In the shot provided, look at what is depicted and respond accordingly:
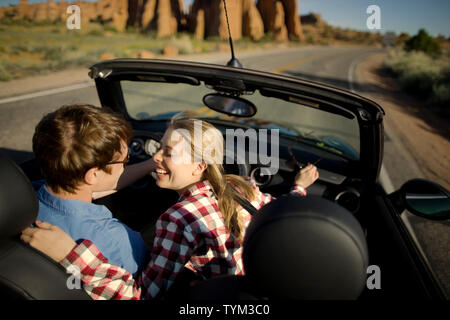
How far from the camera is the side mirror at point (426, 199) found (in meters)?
1.69

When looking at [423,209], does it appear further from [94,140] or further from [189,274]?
[94,140]

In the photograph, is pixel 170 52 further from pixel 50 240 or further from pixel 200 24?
pixel 200 24

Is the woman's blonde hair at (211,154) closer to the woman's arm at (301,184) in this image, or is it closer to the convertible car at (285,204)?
the woman's arm at (301,184)

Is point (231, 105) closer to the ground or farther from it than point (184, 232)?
farther from it

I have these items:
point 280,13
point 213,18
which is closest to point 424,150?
point 213,18

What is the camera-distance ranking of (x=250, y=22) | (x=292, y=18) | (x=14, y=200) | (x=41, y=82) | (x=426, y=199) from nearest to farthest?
1. (x=14, y=200)
2. (x=426, y=199)
3. (x=41, y=82)
4. (x=250, y=22)
5. (x=292, y=18)

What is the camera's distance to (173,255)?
1.31 metres

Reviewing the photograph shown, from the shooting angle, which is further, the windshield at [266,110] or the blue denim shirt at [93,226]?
the windshield at [266,110]

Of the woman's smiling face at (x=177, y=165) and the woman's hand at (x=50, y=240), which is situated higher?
the woman's smiling face at (x=177, y=165)

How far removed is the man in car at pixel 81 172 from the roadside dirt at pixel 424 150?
317 centimetres

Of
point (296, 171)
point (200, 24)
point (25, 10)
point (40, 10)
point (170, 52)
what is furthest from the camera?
point (200, 24)

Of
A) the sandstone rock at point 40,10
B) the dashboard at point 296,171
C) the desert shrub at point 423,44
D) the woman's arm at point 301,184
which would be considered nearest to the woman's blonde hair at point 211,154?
the woman's arm at point 301,184

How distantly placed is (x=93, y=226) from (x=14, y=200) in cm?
41
